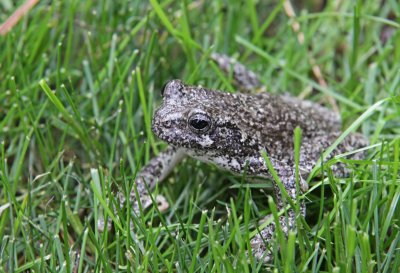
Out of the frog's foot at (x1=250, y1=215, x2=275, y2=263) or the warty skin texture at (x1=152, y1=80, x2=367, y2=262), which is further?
the warty skin texture at (x1=152, y1=80, x2=367, y2=262)

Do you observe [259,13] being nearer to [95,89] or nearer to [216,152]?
[95,89]

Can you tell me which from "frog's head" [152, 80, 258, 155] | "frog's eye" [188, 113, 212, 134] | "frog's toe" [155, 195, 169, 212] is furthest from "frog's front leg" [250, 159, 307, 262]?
"frog's toe" [155, 195, 169, 212]

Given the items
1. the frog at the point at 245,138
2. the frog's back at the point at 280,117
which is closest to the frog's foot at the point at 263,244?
the frog at the point at 245,138

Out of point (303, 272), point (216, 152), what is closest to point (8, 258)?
point (216, 152)

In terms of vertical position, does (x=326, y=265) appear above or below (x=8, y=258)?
below

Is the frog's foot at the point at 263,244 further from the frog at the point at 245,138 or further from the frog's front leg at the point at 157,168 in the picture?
the frog's front leg at the point at 157,168

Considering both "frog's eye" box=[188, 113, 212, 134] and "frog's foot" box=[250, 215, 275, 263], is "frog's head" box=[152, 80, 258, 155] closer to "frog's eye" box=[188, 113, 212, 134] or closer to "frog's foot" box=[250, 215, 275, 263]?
"frog's eye" box=[188, 113, 212, 134]
